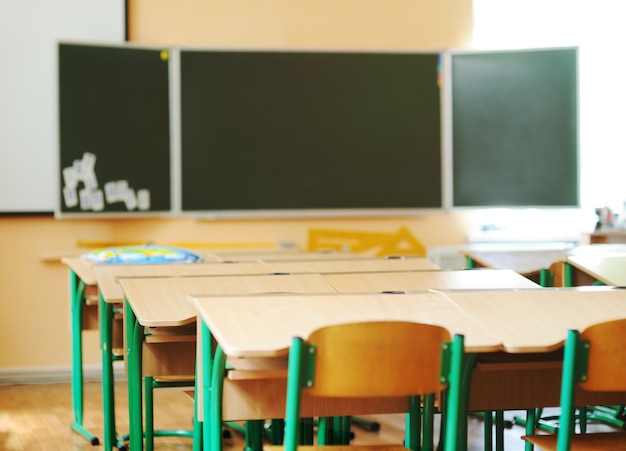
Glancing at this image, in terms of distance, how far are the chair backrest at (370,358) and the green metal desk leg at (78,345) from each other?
2.37 m

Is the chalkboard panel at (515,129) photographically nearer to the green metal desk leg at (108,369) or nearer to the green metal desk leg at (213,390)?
the green metal desk leg at (108,369)

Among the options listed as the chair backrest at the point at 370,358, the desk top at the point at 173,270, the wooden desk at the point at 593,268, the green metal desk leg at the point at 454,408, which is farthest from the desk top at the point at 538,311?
the desk top at the point at 173,270

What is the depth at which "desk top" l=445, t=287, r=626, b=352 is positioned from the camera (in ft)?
7.47

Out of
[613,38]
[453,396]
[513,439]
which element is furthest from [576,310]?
[613,38]

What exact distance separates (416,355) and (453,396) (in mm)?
159

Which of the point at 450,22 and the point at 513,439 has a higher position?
the point at 450,22

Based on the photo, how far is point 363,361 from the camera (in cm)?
206

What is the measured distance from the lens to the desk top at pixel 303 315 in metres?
2.12

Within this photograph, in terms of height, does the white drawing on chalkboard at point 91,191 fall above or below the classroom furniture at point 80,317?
above

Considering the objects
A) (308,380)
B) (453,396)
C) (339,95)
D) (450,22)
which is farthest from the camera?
(450,22)

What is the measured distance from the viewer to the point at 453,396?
2180 millimetres

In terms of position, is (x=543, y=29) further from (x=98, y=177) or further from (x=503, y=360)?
(x=503, y=360)

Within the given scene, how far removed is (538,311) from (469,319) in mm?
230

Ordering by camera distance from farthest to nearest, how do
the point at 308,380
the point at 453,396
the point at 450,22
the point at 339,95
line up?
the point at 450,22 → the point at 339,95 → the point at 453,396 → the point at 308,380
